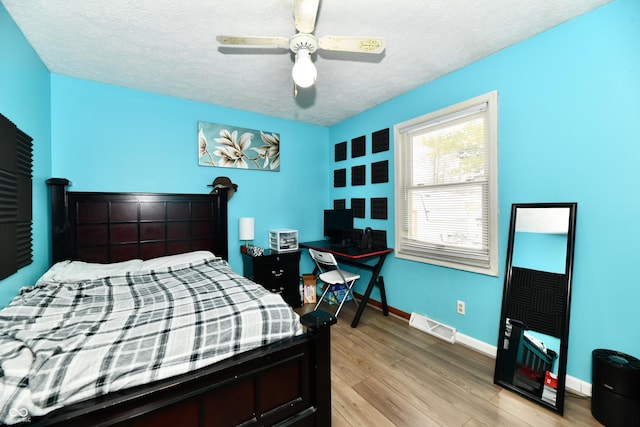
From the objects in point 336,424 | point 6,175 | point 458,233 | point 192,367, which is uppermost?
point 6,175

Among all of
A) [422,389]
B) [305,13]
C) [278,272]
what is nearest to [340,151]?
[278,272]

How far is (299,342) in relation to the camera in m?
1.37

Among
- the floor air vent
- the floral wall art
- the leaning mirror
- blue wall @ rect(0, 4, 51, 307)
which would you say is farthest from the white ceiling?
the floor air vent

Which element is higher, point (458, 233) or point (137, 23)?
point (137, 23)

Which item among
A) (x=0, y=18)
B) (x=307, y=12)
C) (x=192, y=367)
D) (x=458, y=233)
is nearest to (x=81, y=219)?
(x=0, y=18)

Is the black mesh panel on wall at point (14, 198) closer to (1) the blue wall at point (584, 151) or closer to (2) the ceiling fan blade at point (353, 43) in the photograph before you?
(2) the ceiling fan blade at point (353, 43)

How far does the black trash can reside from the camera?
1.43 m

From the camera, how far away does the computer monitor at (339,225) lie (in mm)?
3529

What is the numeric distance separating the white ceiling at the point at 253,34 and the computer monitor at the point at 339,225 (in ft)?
5.03

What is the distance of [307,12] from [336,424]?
7.81 feet

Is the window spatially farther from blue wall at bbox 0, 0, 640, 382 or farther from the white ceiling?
the white ceiling

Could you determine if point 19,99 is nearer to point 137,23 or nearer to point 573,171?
point 137,23

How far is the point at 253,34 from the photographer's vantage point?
195 centimetres

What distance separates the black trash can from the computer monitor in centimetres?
238
